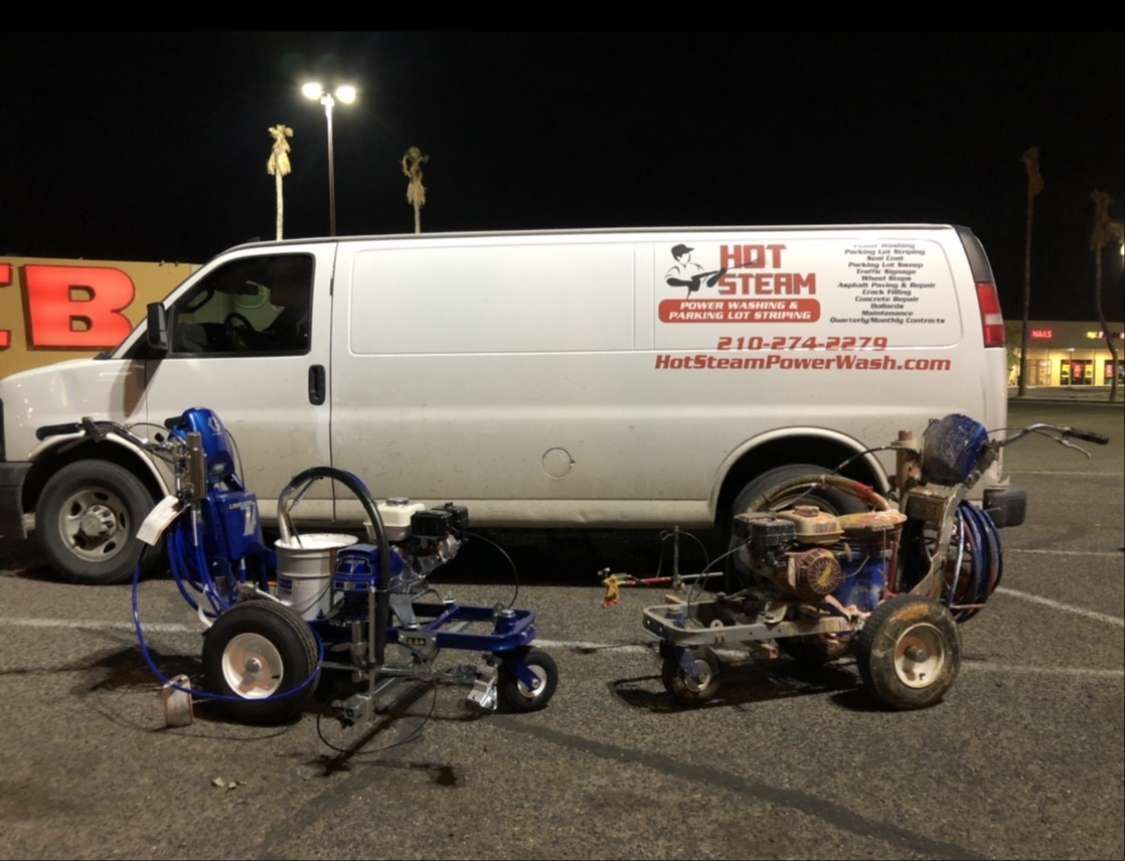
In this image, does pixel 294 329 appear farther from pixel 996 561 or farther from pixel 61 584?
pixel 996 561

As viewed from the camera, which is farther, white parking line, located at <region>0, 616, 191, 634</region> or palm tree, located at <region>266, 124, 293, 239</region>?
palm tree, located at <region>266, 124, 293, 239</region>

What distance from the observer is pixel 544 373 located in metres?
5.04

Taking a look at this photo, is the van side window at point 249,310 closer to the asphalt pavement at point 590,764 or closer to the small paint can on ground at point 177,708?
the asphalt pavement at point 590,764

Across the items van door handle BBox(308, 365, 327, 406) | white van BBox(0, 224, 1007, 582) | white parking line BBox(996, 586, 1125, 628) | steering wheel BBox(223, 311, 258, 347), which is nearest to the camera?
white parking line BBox(996, 586, 1125, 628)

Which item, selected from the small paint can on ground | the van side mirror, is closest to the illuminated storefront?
the small paint can on ground

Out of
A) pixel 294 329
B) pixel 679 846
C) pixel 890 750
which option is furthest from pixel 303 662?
pixel 294 329

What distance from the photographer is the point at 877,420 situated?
4.89 meters

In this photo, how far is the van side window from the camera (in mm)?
5238

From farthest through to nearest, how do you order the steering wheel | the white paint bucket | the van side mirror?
1. the steering wheel
2. the van side mirror
3. the white paint bucket

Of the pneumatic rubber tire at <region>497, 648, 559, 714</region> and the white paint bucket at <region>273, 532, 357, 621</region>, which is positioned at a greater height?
the white paint bucket at <region>273, 532, 357, 621</region>

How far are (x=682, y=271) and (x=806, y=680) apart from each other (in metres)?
2.37

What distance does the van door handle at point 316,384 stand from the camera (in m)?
5.14

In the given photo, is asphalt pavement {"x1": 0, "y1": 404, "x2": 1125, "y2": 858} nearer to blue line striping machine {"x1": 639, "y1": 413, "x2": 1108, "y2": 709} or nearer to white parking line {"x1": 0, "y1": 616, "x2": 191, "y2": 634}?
white parking line {"x1": 0, "y1": 616, "x2": 191, "y2": 634}

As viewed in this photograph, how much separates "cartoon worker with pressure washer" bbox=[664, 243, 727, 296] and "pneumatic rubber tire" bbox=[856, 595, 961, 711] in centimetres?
217
